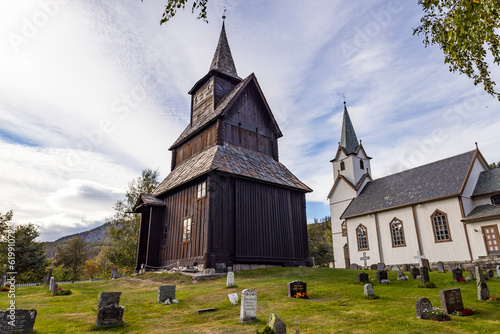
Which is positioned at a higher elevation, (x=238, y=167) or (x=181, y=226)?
(x=238, y=167)

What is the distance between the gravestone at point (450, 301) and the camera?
822 centimetres

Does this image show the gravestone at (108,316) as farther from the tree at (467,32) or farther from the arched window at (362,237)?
the arched window at (362,237)

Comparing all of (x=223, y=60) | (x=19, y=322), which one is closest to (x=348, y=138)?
(x=223, y=60)

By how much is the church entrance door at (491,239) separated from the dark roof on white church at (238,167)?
13258 mm

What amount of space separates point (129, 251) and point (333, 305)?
105ft

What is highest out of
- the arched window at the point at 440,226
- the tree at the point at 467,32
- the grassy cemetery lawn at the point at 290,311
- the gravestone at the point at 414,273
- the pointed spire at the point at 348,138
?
the pointed spire at the point at 348,138

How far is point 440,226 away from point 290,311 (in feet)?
72.6

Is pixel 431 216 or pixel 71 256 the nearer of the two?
pixel 431 216

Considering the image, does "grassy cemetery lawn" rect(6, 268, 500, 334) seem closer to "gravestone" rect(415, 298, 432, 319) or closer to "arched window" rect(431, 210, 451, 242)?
"gravestone" rect(415, 298, 432, 319)

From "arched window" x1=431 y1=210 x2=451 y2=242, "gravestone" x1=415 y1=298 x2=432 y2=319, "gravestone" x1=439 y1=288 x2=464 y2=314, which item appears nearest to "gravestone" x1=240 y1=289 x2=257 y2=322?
"gravestone" x1=415 y1=298 x2=432 y2=319

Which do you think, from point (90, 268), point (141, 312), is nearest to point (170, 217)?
point (141, 312)

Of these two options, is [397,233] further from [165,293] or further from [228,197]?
[165,293]

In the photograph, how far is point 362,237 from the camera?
106ft

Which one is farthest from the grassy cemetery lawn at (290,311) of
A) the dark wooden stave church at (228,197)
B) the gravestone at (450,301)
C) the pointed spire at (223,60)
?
the pointed spire at (223,60)
